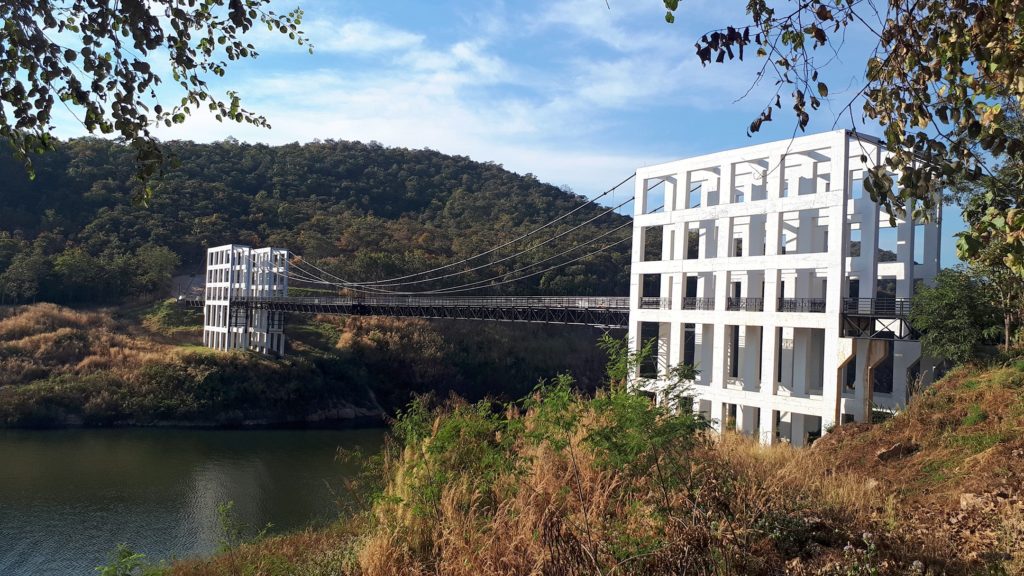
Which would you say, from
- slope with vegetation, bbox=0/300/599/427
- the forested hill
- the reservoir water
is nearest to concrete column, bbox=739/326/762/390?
the reservoir water

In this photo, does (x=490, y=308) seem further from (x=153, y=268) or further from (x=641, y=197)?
(x=153, y=268)

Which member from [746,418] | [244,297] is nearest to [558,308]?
[746,418]

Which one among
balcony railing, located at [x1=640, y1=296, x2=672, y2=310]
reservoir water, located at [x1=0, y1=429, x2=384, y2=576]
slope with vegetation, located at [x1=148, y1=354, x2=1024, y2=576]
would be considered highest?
balcony railing, located at [x1=640, y1=296, x2=672, y2=310]

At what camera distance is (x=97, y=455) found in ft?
69.4

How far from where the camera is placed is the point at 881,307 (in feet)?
44.0

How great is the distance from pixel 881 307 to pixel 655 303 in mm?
5326

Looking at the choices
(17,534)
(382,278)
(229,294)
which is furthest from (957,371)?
(382,278)

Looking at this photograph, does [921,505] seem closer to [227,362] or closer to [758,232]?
[758,232]

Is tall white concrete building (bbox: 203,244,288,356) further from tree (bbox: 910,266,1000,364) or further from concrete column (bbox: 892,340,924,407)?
tree (bbox: 910,266,1000,364)

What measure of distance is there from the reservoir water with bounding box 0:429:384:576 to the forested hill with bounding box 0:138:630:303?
16.9 meters

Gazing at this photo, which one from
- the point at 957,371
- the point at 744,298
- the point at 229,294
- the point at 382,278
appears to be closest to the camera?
the point at 957,371

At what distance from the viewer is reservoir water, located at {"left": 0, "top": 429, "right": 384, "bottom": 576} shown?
12.8 metres

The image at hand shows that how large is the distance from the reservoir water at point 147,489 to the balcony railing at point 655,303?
7722 mm

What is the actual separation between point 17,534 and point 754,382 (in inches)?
561
